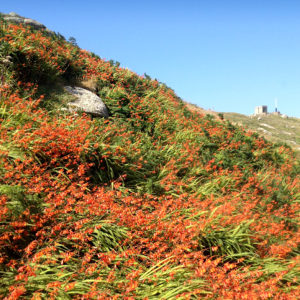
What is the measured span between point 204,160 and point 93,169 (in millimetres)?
4012

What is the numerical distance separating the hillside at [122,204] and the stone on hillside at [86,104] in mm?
296

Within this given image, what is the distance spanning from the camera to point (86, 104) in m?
8.62

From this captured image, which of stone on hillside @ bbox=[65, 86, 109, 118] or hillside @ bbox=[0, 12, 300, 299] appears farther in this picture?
stone on hillside @ bbox=[65, 86, 109, 118]

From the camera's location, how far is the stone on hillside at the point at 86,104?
8.29 meters

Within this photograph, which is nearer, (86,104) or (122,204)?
(122,204)

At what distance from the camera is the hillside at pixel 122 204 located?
3814 millimetres

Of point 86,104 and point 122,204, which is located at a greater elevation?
point 86,104

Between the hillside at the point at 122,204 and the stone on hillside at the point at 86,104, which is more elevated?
the stone on hillside at the point at 86,104

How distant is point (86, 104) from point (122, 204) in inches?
174

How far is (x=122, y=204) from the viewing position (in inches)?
214

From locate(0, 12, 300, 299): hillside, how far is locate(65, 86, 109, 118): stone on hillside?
0.30m

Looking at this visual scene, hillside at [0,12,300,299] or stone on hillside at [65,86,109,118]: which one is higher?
stone on hillside at [65,86,109,118]

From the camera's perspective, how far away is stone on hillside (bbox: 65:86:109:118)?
27.2ft

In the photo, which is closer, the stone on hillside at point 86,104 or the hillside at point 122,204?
the hillside at point 122,204
